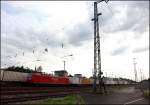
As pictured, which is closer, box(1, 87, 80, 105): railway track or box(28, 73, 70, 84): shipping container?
box(1, 87, 80, 105): railway track

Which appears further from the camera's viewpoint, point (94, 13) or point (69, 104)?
point (94, 13)

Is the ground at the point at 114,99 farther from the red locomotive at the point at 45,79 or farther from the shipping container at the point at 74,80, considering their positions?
the shipping container at the point at 74,80

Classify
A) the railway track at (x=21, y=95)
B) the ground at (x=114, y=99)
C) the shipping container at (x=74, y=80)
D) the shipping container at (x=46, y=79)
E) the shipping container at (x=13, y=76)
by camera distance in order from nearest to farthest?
the railway track at (x=21, y=95)
the ground at (x=114, y=99)
the shipping container at (x=13, y=76)
the shipping container at (x=46, y=79)
the shipping container at (x=74, y=80)

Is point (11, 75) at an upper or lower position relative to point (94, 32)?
lower

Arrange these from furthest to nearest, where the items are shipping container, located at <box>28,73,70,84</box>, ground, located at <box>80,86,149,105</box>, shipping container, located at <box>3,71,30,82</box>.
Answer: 1. shipping container, located at <box>28,73,70,84</box>
2. shipping container, located at <box>3,71,30,82</box>
3. ground, located at <box>80,86,149,105</box>

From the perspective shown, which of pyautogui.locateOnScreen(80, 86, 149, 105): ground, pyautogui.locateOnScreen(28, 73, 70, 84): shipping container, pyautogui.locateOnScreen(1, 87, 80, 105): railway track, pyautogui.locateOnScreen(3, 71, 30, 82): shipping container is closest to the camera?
pyautogui.locateOnScreen(1, 87, 80, 105): railway track

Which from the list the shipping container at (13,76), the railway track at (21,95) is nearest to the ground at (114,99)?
the railway track at (21,95)

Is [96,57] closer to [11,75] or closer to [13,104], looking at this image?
[13,104]

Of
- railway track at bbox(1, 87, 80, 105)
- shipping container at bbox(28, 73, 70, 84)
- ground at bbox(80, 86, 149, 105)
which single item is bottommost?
ground at bbox(80, 86, 149, 105)

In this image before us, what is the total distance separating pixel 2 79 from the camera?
3953 cm

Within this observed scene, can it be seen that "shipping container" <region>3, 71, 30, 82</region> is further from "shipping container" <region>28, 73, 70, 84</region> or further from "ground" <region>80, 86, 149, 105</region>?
"ground" <region>80, 86, 149, 105</region>

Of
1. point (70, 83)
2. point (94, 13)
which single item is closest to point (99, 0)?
point (94, 13)

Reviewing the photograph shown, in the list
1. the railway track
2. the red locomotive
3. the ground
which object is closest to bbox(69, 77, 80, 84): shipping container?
the red locomotive

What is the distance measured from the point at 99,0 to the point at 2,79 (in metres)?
23.5
